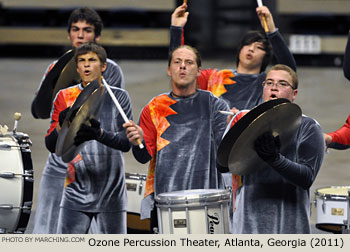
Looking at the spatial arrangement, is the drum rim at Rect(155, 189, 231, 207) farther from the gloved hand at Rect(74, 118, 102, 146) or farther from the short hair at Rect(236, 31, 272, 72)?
the short hair at Rect(236, 31, 272, 72)

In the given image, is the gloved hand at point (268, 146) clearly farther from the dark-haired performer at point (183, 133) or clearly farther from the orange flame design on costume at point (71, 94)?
the orange flame design on costume at point (71, 94)

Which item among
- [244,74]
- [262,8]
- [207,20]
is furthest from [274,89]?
[207,20]

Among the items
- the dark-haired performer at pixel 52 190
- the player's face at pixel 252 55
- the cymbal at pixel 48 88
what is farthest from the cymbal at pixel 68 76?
the player's face at pixel 252 55

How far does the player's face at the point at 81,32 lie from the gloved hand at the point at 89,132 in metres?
1.54

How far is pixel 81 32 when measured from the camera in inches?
267

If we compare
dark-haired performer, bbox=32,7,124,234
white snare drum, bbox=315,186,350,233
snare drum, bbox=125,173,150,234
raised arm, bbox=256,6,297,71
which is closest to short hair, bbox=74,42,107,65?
dark-haired performer, bbox=32,7,124,234

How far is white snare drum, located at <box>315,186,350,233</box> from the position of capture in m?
7.16

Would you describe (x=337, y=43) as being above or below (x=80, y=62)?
above

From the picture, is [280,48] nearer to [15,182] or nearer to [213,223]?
[213,223]

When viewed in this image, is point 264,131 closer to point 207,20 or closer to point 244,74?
point 244,74

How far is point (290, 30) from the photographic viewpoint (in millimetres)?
24484

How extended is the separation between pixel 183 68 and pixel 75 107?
735 mm

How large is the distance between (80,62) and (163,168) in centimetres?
102

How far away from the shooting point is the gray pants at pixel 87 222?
19.3ft
